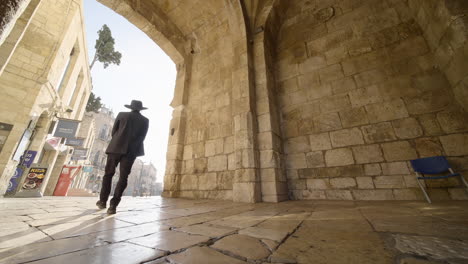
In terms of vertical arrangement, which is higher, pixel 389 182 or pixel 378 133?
pixel 378 133

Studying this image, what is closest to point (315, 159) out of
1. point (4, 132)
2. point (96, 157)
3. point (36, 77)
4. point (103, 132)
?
point (4, 132)

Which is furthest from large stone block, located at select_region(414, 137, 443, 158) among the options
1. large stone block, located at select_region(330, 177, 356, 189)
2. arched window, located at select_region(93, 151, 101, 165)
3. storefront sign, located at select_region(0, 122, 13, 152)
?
arched window, located at select_region(93, 151, 101, 165)

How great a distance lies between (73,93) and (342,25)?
49.1ft

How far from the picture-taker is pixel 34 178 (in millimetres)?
5828

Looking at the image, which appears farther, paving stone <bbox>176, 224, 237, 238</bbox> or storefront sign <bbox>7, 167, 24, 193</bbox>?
storefront sign <bbox>7, 167, 24, 193</bbox>

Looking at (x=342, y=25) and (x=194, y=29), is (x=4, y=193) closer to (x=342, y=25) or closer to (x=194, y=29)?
(x=194, y=29)

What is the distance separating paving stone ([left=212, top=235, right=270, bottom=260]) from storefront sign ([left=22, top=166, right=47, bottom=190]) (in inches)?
311

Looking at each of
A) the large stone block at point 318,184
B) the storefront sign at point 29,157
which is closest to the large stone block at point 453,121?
the large stone block at point 318,184

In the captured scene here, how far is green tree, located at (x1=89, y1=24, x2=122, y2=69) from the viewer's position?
15.4 meters

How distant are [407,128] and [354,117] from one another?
2.72 feet

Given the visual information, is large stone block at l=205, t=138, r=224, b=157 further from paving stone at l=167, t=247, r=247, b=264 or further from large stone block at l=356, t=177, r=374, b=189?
paving stone at l=167, t=247, r=247, b=264

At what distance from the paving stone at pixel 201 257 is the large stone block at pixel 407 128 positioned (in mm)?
3912

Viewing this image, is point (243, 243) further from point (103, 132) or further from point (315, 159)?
point (103, 132)

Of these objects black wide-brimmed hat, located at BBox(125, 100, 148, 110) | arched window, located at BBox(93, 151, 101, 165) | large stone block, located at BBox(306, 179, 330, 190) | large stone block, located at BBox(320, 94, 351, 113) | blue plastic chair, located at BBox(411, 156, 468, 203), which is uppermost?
arched window, located at BBox(93, 151, 101, 165)
